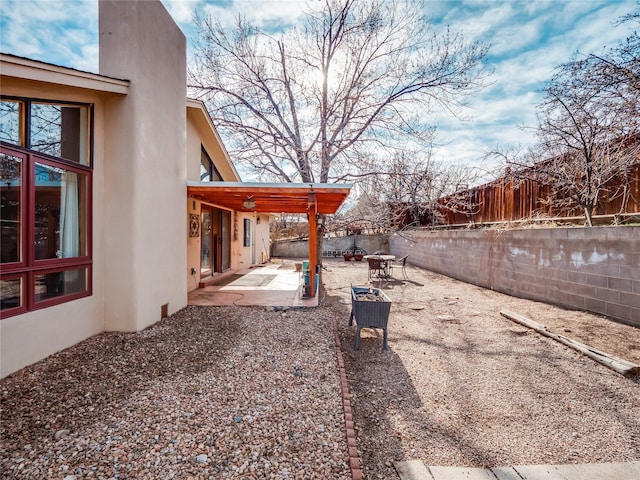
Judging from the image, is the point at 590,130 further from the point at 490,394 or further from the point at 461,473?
the point at 461,473

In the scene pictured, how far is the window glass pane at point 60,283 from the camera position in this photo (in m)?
3.97

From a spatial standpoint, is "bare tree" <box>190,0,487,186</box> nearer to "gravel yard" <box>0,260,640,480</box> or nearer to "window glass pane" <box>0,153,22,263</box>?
"gravel yard" <box>0,260,640,480</box>

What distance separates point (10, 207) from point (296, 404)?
394 centimetres

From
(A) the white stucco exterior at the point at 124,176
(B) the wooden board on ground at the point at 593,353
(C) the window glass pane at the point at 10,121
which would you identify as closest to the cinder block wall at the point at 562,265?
(B) the wooden board on ground at the point at 593,353

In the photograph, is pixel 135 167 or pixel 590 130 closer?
pixel 135 167

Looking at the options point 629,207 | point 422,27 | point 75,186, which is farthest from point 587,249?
point 75,186

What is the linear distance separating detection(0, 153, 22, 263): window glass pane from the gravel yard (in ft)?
4.60

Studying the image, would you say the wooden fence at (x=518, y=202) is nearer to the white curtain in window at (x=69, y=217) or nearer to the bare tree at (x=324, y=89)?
the bare tree at (x=324, y=89)

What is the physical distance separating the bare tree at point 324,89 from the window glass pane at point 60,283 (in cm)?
851

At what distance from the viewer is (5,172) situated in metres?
3.52

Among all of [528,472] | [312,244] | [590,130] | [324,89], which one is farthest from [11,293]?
[324,89]

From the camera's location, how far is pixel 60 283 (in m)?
4.27

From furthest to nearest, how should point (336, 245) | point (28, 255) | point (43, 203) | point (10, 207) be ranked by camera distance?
point (336, 245) < point (43, 203) < point (28, 255) < point (10, 207)

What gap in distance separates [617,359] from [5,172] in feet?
27.1
